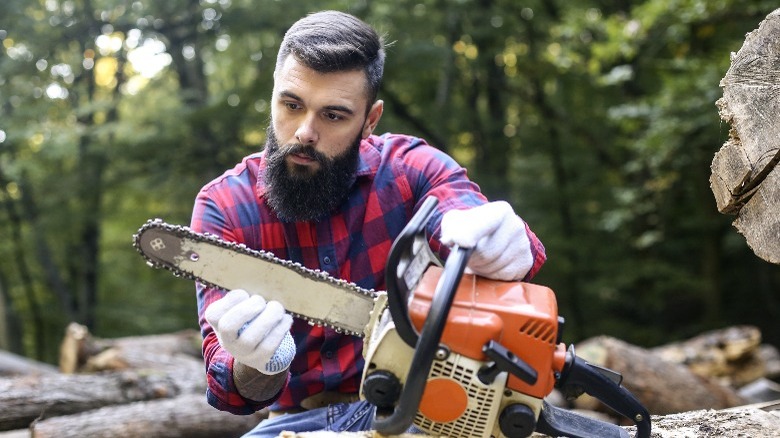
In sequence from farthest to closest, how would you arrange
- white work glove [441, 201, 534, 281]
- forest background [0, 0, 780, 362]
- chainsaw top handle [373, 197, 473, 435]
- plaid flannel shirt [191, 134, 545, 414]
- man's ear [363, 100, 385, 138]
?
1. forest background [0, 0, 780, 362]
2. man's ear [363, 100, 385, 138]
3. plaid flannel shirt [191, 134, 545, 414]
4. white work glove [441, 201, 534, 281]
5. chainsaw top handle [373, 197, 473, 435]

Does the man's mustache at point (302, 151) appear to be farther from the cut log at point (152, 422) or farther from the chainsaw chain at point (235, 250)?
the cut log at point (152, 422)

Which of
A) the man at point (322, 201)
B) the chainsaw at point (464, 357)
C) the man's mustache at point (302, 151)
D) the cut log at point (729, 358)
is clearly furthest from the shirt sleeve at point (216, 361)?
the cut log at point (729, 358)

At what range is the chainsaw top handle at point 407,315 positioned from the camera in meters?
1.36

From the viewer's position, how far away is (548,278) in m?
9.88

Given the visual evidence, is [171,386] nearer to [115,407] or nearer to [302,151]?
[115,407]

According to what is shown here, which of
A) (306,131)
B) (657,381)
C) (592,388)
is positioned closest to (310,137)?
(306,131)

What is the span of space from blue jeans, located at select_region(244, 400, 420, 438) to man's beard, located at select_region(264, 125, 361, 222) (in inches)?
21.0

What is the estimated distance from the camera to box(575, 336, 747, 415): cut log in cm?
424

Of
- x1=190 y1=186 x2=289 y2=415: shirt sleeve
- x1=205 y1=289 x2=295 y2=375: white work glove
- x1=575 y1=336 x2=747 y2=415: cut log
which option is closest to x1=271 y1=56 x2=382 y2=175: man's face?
x1=190 y1=186 x2=289 y2=415: shirt sleeve

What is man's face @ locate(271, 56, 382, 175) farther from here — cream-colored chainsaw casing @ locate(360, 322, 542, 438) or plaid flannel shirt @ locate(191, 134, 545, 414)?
cream-colored chainsaw casing @ locate(360, 322, 542, 438)

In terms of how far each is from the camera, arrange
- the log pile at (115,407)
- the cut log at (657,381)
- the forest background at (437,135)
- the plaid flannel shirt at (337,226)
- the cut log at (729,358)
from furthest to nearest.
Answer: the forest background at (437,135)
the cut log at (729,358)
the cut log at (657,381)
the log pile at (115,407)
the plaid flannel shirt at (337,226)

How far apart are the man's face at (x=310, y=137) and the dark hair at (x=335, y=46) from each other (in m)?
0.03

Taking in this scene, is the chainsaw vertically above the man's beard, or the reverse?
the man's beard

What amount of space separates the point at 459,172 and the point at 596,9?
831 centimetres
